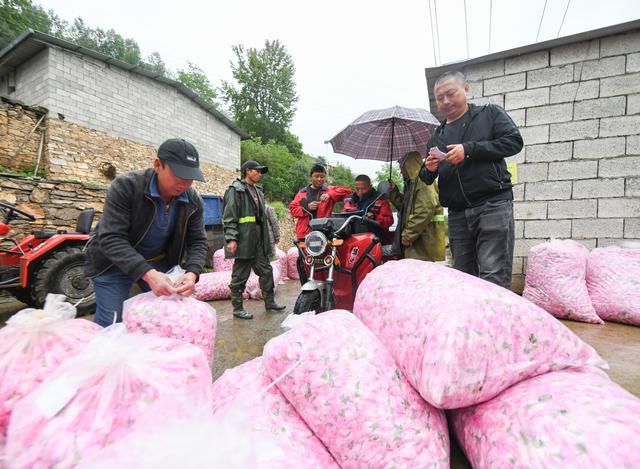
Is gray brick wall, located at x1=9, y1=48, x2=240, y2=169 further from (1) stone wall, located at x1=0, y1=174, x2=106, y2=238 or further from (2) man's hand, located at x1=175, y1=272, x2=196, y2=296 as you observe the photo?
(2) man's hand, located at x1=175, y1=272, x2=196, y2=296

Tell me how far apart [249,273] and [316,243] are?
1.36 meters

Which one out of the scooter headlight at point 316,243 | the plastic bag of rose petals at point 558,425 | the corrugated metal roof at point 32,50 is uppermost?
the corrugated metal roof at point 32,50

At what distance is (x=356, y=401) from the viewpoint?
0.93 meters

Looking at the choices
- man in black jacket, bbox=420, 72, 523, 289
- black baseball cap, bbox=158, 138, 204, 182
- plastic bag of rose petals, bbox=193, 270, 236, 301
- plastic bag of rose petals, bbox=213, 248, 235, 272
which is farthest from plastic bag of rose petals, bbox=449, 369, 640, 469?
plastic bag of rose petals, bbox=213, 248, 235, 272

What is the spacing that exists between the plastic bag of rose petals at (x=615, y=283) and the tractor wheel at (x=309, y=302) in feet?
8.55

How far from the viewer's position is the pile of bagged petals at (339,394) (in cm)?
69

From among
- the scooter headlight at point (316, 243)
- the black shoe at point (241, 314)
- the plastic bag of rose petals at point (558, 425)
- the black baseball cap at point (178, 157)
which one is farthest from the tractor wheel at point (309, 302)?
the plastic bag of rose petals at point (558, 425)

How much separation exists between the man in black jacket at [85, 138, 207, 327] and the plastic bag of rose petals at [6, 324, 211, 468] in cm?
47

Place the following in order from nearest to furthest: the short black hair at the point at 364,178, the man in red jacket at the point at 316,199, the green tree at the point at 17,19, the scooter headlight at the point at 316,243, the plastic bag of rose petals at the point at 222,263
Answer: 1. the scooter headlight at the point at 316,243
2. the short black hair at the point at 364,178
3. the man in red jacket at the point at 316,199
4. the plastic bag of rose petals at the point at 222,263
5. the green tree at the point at 17,19

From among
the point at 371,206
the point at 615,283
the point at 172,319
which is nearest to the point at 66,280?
the point at 172,319

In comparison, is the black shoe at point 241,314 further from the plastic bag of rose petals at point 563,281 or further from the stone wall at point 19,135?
the stone wall at point 19,135

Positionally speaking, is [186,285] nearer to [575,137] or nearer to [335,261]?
[335,261]

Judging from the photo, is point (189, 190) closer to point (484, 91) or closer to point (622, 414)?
point (622, 414)

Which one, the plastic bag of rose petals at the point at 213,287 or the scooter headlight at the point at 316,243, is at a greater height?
the scooter headlight at the point at 316,243
